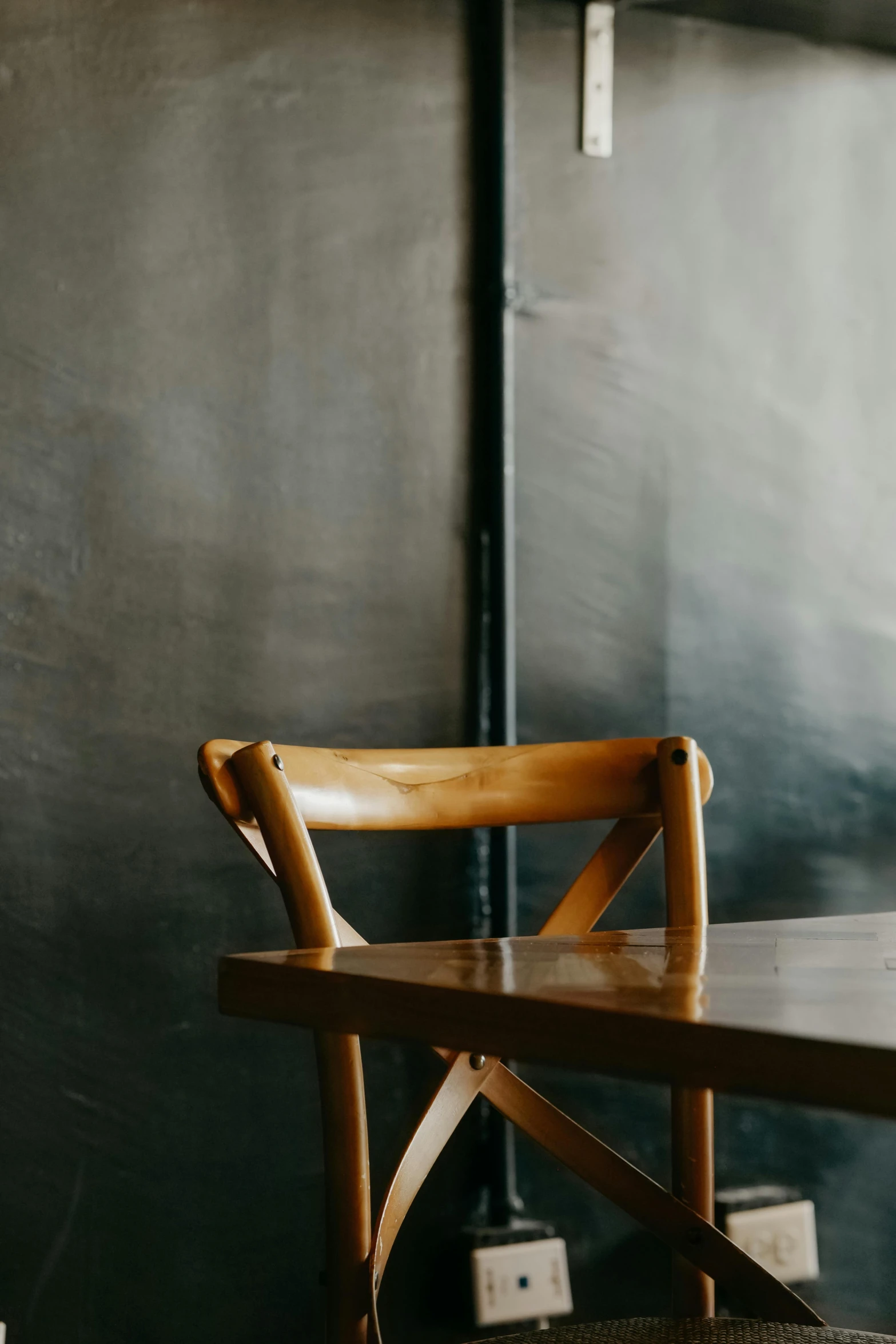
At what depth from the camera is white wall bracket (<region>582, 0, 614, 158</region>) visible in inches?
61.2

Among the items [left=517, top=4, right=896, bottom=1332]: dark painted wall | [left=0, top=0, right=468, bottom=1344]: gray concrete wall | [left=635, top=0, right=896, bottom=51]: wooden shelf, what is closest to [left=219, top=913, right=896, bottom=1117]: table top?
[left=0, top=0, right=468, bottom=1344]: gray concrete wall

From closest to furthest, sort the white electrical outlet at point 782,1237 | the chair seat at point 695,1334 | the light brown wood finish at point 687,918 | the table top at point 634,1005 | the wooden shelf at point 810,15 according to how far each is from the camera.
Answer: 1. the table top at point 634,1005
2. the chair seat at point 695,1334
3. the light brown wood finish at point 687,918
4. the white electrical outlet at point 782,1237
5. the wooden shelf at point 810,15

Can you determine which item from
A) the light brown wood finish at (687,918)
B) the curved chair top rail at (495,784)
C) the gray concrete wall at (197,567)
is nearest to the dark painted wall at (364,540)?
the gray concrete wall at (197,567)

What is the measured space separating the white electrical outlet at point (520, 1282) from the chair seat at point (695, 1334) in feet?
2.66

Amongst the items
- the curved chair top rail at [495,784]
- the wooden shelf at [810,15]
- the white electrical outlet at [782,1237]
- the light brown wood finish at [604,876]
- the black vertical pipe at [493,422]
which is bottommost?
the white electrical outlet at [782,1237]

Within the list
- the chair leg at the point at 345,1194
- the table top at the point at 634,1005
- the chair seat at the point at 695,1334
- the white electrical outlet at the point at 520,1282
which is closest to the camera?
the table top at the point at 634,1005

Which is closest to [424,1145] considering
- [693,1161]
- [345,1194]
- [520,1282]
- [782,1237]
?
[345,1194]

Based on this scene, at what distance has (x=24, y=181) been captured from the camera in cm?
127

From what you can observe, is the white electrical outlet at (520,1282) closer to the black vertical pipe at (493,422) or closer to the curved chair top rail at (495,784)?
the black vertical pipe at (493,422)

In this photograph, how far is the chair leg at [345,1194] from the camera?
2.31ft

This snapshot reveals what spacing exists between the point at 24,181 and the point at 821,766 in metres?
1.28

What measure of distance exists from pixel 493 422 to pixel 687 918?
2.66 ft

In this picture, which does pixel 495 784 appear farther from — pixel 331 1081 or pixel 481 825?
pixel 331 1081

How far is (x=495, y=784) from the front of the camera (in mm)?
952
